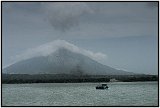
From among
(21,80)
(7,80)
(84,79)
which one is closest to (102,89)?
(7,80)

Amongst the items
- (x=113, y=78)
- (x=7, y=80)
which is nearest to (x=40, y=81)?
(x=7, y=80)

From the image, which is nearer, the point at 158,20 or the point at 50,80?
the point at 158,20

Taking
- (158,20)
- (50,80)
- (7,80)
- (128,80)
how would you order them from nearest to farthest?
(158,20), (7,80), (50,80), (128,80)

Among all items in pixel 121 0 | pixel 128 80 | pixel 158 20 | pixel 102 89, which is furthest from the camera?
pixel 128 80

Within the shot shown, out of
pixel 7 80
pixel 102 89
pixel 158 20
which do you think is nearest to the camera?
pixel 158 20

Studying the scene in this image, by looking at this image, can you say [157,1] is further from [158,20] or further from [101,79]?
[101,79]

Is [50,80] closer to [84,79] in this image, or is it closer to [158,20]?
[84,79]

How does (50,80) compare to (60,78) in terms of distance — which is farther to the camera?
(50,80)

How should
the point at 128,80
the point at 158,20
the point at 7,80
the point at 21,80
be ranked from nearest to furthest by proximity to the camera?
the point at 158,20 → the point at 7,80 → the point at 21,80 → the point at 128,80
